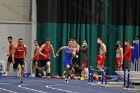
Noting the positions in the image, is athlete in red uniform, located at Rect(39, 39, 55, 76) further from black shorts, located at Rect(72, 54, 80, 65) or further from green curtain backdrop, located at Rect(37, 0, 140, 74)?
green curtain backdrop, located at Rect(37, 0, 140, 74)

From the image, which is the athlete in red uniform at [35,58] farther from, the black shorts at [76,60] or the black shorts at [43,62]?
the black shorts at [76,60]

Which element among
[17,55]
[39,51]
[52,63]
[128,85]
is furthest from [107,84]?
[52,63]

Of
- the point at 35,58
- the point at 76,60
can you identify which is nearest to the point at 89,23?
the point at 76,60

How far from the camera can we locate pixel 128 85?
17344 millimetres

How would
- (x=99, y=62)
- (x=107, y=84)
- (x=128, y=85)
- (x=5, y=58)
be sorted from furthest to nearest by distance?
(x=5, y=58)
(x=99, y=62)
(x=107, y=84)
(x=128, y=85)

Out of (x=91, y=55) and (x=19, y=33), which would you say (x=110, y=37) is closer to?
(x=91, y=55)

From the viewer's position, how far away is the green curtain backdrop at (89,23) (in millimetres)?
26906

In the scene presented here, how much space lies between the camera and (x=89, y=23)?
1080 inches

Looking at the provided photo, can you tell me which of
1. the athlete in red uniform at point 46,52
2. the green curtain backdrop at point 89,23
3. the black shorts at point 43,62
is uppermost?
the green curtain backdrop at point 89,23

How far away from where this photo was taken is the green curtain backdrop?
2691cm

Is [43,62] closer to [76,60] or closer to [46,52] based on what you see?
[46,52]

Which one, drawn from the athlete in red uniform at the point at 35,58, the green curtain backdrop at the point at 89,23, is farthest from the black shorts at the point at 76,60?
the athlete in red uniform at the point at 35,58

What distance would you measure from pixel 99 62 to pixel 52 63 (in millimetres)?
3905

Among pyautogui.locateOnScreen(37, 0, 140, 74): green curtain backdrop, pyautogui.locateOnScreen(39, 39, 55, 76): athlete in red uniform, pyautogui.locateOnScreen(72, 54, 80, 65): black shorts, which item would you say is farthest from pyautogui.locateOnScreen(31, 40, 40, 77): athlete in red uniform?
pyautogui.locateOnScreen(72, 54, 80, 65): black shorts
